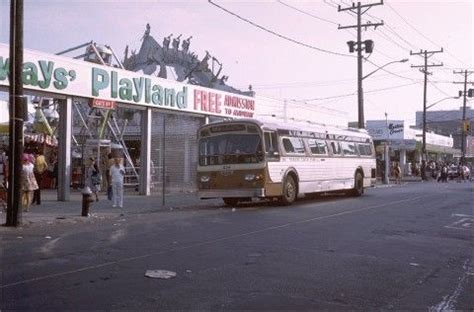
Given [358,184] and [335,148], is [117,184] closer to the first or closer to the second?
[335,148]

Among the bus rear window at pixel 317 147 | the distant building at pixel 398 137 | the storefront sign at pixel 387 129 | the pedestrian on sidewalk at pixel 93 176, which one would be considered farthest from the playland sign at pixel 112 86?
the storefront sign at pixel 387 129

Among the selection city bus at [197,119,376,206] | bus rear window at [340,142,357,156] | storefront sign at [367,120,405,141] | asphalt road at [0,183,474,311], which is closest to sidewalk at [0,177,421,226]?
asphalt road at [0,183,474,311]

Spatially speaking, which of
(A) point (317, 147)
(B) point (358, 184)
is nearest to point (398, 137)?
(B) point (358, 184)

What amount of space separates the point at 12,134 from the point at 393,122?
51.6m

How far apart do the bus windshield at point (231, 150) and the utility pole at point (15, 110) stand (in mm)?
7420

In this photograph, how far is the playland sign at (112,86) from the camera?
63.4 ft

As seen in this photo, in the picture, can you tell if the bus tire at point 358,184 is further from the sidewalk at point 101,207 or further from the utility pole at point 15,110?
the utility pole at point 15,110

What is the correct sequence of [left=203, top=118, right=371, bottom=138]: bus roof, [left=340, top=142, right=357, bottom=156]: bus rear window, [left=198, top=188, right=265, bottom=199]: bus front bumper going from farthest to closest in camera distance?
[left=340, top=142, right=357, bottom=156]: bus rear window < [left=203, top=118, right=371, bottom=138]: bus roof < [left=198, top=188, right=265, bottom=199]: bus front bumper

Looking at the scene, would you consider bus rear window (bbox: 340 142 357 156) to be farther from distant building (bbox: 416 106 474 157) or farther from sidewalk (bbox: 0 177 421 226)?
distant building (bbox: 416 106 474 157)

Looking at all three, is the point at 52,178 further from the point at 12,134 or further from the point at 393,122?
the point at 393,122

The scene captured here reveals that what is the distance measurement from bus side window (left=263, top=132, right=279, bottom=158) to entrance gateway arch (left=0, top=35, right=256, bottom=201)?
329 cm

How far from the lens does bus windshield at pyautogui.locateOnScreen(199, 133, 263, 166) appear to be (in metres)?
19.3

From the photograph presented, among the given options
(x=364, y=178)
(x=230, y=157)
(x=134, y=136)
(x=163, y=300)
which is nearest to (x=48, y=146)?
(x=134, y=136)

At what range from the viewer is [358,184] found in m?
26.5
